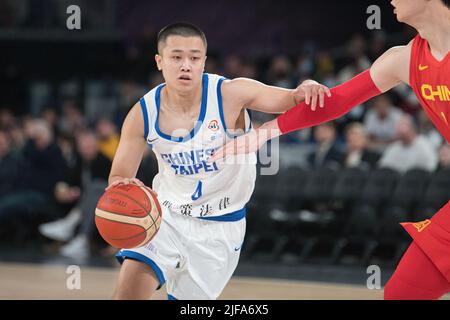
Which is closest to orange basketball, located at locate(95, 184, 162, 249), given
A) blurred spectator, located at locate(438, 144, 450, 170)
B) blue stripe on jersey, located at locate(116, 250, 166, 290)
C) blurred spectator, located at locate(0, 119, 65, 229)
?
blue stripe on jersey, located at locate(116, 250, 166, 290)

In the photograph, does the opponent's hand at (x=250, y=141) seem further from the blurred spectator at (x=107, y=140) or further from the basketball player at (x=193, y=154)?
the blurred spectator at (x=107, y=140)

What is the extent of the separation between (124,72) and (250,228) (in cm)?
649

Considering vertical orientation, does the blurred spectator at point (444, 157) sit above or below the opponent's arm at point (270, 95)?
above

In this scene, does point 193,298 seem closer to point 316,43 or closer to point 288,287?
point 288,287

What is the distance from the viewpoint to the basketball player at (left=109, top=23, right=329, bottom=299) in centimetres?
501

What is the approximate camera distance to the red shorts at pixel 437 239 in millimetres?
4234

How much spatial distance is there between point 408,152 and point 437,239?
250 inches

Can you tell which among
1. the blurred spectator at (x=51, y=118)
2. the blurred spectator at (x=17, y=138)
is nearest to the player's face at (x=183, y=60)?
the blurred spectator at (x=17, y=138)

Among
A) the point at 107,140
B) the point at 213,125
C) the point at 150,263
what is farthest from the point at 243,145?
the point at 107,140

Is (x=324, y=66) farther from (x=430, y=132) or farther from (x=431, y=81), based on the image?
(x=431, y=81)

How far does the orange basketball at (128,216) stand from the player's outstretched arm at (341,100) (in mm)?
534

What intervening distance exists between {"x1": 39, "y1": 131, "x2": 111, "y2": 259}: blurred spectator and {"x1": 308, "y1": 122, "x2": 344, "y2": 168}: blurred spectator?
9.42 ft

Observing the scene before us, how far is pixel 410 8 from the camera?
4324 mm
